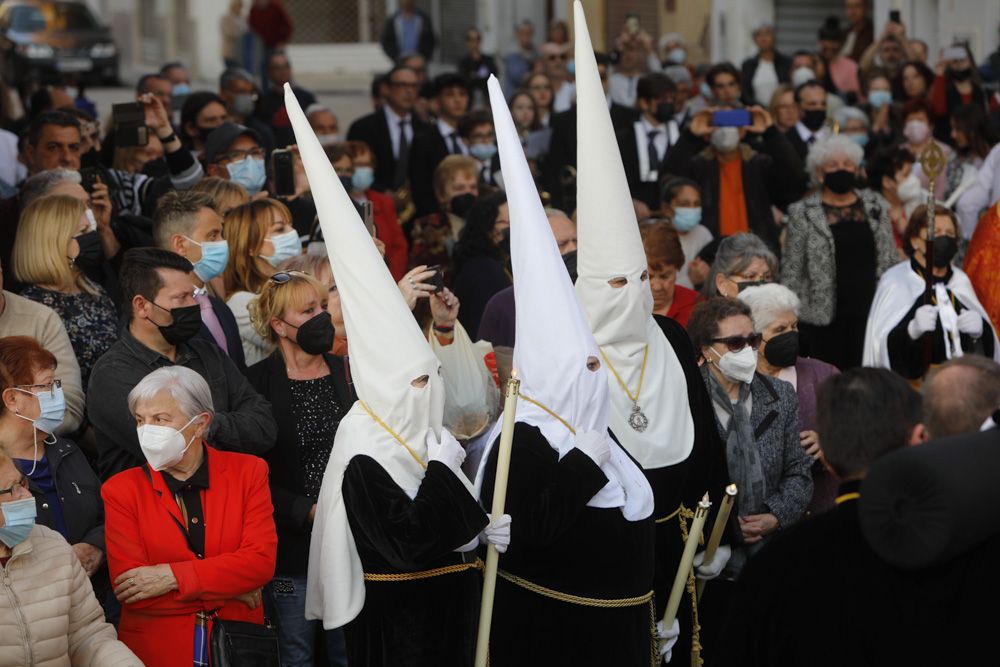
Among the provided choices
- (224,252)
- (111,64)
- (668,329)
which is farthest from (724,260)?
(111,64)

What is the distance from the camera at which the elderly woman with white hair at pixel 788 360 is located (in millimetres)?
6734

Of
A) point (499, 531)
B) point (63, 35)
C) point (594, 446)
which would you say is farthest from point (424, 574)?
point (63, 35)

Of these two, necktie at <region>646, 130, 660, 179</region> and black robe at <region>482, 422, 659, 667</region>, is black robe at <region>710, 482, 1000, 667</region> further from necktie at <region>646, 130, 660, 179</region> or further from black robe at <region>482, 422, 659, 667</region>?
necktie at <region>646, 130, 660, 179</region>

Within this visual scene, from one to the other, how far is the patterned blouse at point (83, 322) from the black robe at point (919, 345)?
3.81m

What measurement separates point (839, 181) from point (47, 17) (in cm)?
1918

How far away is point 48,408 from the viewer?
17.8 ft

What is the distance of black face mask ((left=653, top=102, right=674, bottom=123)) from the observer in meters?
11.5

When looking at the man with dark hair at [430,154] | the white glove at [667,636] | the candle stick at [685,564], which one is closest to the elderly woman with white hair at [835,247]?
the man with dark hair at [430,154]

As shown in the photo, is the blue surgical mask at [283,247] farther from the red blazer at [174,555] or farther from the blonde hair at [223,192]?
the red blazer at [174,555]

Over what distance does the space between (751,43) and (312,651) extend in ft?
56.9

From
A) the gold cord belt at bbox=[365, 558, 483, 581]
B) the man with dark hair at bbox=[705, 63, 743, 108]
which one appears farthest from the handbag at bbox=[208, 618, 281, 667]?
the man with dark hair at bbox=[705, 63, 743, 108]

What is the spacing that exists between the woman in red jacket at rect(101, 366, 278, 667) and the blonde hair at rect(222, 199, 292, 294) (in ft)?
6.36

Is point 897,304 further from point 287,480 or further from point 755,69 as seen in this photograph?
point 755,69

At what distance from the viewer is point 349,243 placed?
529 cm
